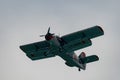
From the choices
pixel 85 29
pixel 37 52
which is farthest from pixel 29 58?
pixel 85 29

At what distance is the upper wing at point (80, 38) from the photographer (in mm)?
59656

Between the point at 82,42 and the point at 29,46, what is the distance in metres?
7.29

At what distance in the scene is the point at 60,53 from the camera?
201 ft

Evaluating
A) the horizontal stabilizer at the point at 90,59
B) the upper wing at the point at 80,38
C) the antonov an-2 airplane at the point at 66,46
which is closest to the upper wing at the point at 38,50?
the antonov an-2 airplane at the point at 66,46

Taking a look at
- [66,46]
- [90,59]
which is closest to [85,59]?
[90,59]

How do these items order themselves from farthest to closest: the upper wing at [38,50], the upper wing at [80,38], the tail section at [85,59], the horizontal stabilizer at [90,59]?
the tail section at [85,59] → the horizontal stabilizer at [90,59] → the upper wing at [38,50] → the upper wing at [80,38]

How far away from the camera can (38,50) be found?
6475 cm

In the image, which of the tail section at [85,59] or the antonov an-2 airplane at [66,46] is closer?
the antonov an-2 airplane at [66,46]

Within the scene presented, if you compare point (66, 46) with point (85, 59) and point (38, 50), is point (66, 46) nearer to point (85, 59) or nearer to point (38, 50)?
point (38, 50)

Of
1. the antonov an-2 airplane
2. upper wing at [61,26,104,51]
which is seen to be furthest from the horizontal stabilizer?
upper wing at [61,26,104,51]

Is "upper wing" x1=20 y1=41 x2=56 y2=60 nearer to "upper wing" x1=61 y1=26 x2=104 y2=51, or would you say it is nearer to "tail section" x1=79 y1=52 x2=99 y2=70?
"upper wing" x1=61 y1=26 x2=104 y2=51

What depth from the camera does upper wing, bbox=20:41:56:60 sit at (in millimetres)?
63344

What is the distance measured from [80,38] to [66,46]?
79.2 inches

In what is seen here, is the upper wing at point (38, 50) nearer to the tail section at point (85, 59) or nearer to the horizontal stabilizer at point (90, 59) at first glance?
the tail section at point (85, 59)
